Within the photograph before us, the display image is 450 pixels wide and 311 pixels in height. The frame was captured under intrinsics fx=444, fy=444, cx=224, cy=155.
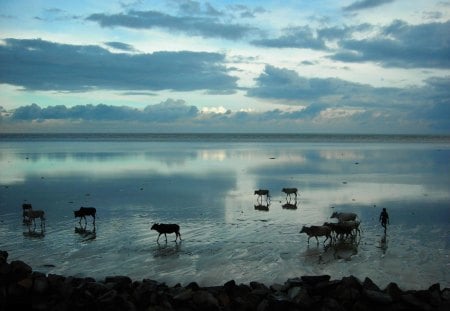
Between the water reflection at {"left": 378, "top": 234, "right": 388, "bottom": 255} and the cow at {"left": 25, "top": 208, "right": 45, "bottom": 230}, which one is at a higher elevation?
the cow at {"left": 25, "top": 208, "right": 45, "bottom": 230}

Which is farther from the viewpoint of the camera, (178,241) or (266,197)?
(266,197)

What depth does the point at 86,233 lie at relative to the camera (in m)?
17.0

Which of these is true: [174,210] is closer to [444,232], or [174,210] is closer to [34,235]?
[34,235]

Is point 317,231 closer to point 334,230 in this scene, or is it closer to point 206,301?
point 334,230

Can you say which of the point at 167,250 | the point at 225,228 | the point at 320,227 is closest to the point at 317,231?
the point at 320,227

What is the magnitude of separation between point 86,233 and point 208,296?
8.60 metres

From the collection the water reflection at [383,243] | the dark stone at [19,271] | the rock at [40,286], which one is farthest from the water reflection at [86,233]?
the water reflection at [383,243]

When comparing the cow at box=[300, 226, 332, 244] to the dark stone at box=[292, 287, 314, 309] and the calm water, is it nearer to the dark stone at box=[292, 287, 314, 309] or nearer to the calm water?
the calm water

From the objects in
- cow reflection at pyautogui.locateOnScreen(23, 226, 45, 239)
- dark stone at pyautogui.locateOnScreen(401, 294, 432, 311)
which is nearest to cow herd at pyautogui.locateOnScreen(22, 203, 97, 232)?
cow reflection at pyautogui.locateOnScreen(23, 226, 45, 239)

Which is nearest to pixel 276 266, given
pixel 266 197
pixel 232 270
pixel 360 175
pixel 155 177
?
pixel 232 270

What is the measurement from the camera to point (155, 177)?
34125 millimetres

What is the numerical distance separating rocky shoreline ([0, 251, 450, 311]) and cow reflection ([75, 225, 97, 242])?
5312 mm

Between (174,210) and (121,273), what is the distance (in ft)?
29.0

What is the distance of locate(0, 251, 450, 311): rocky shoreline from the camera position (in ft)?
32.3
